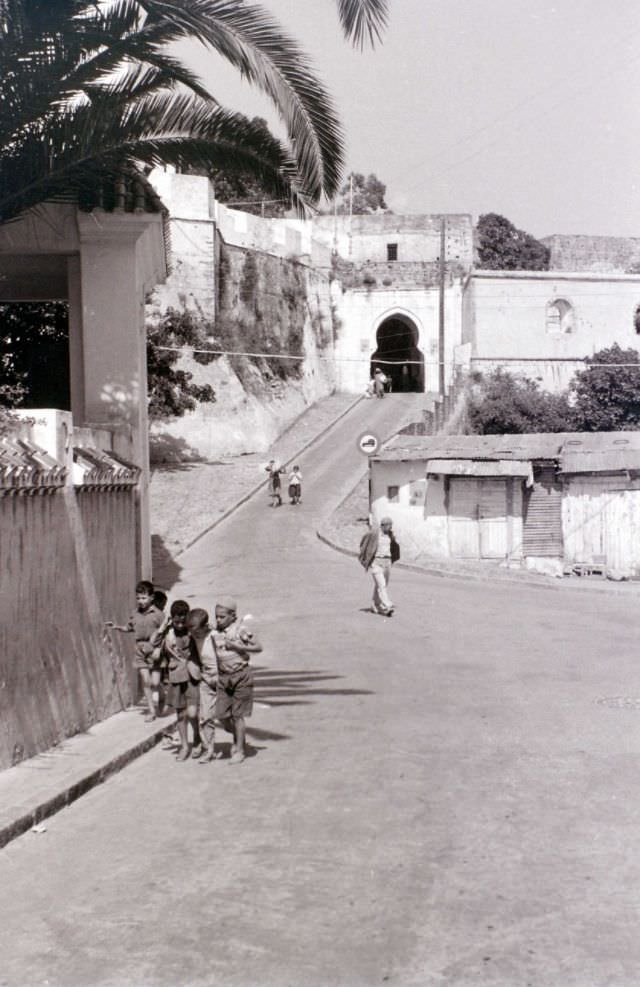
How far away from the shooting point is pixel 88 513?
9953 mm

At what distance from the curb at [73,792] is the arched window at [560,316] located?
1733 inches

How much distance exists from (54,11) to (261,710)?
6.29 metres

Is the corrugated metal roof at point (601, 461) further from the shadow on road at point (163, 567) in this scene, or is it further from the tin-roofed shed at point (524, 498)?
the shadow on road at point (163, 567)

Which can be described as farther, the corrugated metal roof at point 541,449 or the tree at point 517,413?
the tree at point 517,413

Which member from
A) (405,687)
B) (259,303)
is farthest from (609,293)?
(405,687)

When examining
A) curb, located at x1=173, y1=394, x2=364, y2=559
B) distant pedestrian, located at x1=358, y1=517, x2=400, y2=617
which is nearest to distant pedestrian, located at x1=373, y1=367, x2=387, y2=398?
curb, located at x1=173, y1=394, x2=364, y2=559

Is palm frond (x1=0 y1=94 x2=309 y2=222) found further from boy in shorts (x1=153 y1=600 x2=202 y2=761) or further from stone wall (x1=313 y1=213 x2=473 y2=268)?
stone wall (x1=313 y1=213 x2=473 y2=268)

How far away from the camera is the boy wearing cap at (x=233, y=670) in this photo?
824cm

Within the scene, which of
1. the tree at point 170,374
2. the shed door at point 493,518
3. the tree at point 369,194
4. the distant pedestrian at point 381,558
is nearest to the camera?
the distant pedestrian at point 381,558

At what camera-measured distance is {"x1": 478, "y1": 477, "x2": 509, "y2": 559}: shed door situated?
26.5m

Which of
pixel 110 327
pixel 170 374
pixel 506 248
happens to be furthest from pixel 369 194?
pixel 110 327

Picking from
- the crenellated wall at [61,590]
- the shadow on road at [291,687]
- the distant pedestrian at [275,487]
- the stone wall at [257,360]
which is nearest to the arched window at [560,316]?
the stone wall at [257,360]

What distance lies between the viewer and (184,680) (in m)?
8.66

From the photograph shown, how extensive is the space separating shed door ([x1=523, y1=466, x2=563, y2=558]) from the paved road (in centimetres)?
1393
